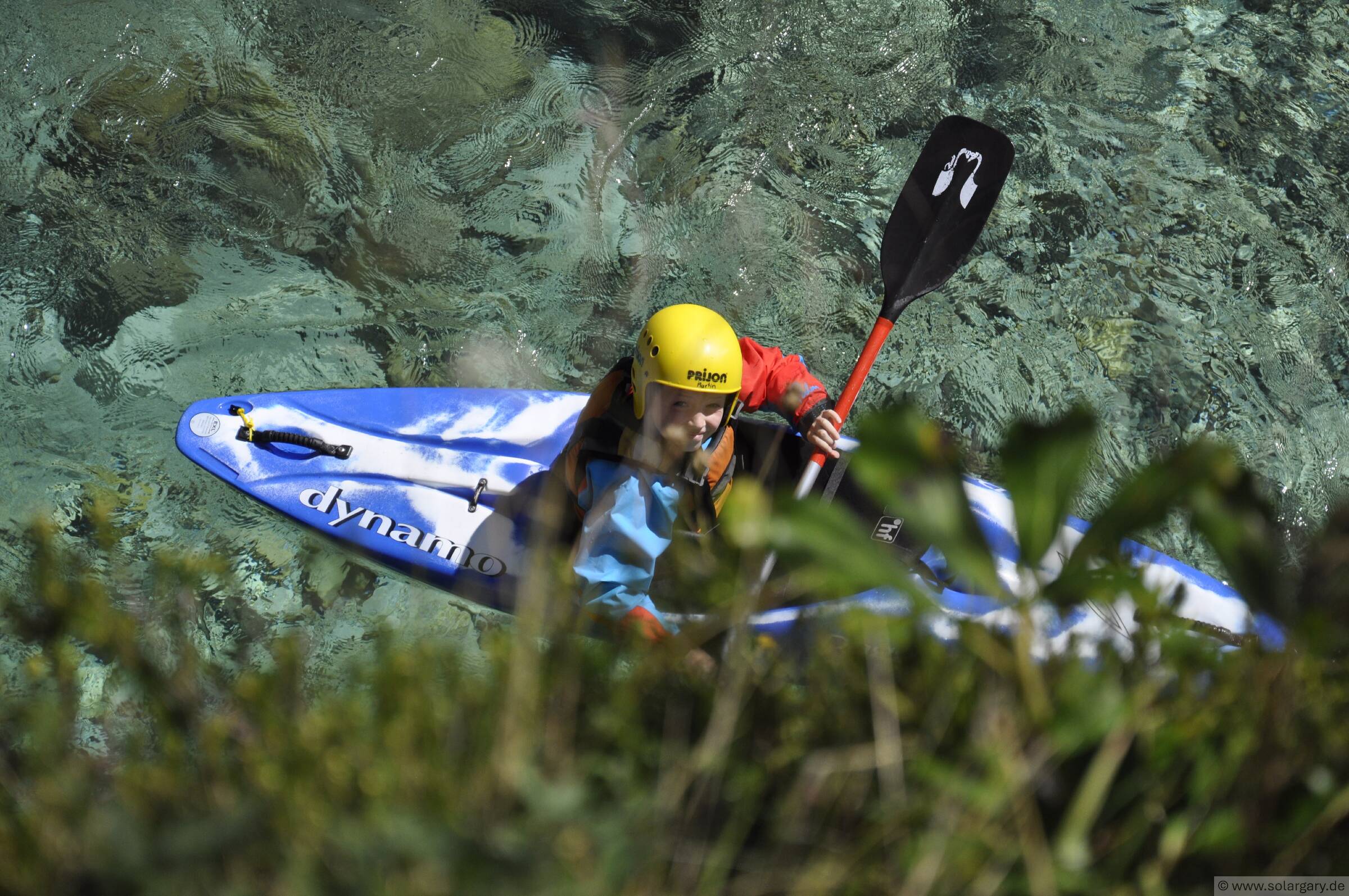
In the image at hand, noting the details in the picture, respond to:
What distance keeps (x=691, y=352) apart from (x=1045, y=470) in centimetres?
222

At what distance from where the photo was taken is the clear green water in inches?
166

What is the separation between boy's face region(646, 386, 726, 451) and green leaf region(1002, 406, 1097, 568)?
2.25 metres

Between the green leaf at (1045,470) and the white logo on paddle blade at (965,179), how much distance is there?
3.53 metres

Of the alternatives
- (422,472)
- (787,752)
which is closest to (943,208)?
(422,472)

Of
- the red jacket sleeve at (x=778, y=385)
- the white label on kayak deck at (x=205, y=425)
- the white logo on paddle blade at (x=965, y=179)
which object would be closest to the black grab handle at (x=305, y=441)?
the white label on kayak deck at (x=205, y=425)

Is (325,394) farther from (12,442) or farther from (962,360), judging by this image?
(962,360)

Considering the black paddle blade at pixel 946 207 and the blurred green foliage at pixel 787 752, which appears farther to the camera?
the black paddle blade at pixel 946 207

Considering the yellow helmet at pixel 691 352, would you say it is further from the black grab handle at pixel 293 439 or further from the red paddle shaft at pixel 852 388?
the black grab handle at pixel 293 439

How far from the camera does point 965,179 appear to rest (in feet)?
13.4

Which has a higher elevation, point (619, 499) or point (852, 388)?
point (852, 388)

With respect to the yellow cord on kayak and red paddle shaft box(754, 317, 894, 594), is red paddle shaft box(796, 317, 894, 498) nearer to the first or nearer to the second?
red paddle shaft box(754, 317, 894, 594)

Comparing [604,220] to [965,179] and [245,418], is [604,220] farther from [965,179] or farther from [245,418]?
[245,418]

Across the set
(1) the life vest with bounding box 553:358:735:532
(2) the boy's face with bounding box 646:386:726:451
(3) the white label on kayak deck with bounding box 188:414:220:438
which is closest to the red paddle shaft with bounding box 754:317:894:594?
(1) the life vest with bounding box 553:358:735:532

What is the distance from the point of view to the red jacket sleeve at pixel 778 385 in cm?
358
